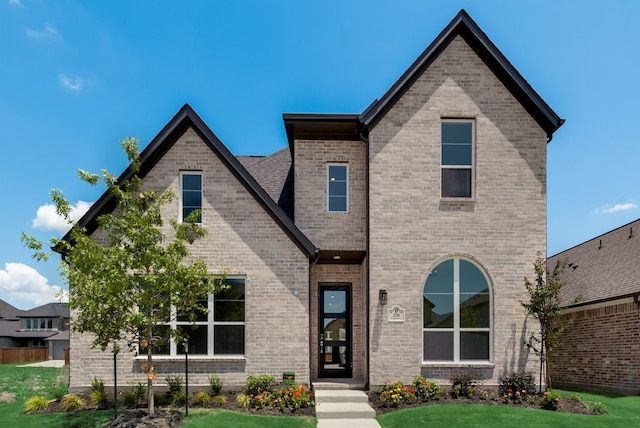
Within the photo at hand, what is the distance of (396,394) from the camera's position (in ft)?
36.1

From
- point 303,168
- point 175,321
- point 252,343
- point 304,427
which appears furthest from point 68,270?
point 303,168

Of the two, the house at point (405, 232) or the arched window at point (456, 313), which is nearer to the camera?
the house at point (405, 232)

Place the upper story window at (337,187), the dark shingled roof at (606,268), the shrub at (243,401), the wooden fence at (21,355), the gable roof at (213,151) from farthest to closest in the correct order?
the wooden fence at (21,355) → the dark shingled roof at (606,268) → the upper story window at (337,187) → the gable roof at (213,151) → the shrub at (243,401)

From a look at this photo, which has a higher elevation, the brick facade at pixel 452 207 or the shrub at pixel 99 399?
the brick facade at pixel 452 207

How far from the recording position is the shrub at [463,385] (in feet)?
37.3

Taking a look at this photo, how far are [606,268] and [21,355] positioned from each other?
4829 cm

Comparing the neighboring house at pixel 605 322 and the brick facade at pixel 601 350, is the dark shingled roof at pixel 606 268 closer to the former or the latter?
the neighboring house at pixel 605 322

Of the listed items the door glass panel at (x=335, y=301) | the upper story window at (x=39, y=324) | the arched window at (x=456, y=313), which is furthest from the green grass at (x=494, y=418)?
the upper story window at (x=39, y=324)

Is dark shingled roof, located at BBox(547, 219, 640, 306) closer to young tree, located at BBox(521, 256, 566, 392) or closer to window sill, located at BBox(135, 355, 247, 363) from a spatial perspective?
young tree, located at BBox(521, 256, 566, 392)

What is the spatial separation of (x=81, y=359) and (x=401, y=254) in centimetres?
816

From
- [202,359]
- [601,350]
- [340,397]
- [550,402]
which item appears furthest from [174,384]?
[601,350]

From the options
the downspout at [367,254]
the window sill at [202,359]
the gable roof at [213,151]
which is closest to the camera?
the window sill at [202,359]

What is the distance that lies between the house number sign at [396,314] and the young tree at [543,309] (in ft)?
9.73

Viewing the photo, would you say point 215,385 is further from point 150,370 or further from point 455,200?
point 455,200
